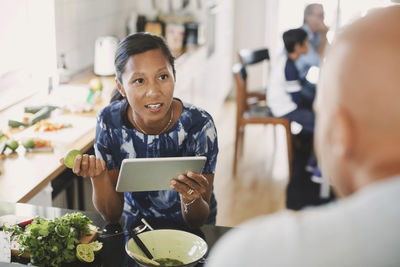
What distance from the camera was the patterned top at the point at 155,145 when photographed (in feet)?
5.81

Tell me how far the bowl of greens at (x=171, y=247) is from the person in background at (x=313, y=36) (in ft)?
9.39

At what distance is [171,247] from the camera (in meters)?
Answer: 1.39

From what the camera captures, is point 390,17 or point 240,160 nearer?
point 390,17

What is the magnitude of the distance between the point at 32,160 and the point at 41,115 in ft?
1.75

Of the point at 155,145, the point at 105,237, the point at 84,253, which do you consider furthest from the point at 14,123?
the point at 84,253

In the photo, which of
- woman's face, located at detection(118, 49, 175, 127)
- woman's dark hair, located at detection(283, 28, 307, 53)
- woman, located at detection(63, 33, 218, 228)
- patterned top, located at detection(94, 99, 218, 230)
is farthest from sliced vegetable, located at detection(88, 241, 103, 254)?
woman's dark hair, located at detection(283, 28, 307, 53)

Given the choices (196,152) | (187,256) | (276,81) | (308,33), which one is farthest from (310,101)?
(187,256)

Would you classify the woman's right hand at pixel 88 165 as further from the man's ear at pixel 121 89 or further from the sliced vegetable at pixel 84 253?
the man's ear at pixel 121 89

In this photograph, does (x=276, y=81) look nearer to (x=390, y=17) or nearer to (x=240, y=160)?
(x=240, y=160)

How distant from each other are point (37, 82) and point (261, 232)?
294cm

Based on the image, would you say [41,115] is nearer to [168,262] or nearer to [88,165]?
[88,165]

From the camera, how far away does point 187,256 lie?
1368mm

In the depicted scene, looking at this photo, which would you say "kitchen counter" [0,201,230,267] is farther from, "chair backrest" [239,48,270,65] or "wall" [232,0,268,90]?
"wall" [232,0,268,90]

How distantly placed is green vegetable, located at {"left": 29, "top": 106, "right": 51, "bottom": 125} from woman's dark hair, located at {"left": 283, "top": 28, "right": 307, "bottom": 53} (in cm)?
196
